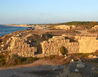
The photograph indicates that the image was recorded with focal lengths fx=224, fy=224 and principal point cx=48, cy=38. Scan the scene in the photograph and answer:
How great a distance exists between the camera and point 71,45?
2384cm

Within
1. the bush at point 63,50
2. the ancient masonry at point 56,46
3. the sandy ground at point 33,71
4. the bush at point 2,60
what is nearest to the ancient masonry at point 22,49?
the ancient masonry at point 56,46

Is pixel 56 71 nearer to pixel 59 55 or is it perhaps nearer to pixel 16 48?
pixel 59 55

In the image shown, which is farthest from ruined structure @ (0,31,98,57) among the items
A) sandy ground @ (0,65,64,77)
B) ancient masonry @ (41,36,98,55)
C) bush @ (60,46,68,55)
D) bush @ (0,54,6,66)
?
sandy ground @ (0,65,64,77)

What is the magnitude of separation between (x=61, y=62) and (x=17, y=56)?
481 centimetres

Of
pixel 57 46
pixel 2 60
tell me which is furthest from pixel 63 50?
pixel 2 60

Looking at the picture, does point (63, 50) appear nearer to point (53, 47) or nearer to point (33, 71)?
point (53, 47)

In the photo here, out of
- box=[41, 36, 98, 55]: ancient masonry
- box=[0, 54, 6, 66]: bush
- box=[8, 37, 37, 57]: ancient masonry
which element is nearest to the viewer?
box=[0, 54, 6, 66]: bush

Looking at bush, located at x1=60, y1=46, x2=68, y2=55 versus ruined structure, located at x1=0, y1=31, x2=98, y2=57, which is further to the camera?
bush, located at x1=60, y1=46, x2=68, y2=55

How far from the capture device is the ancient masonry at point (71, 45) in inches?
915

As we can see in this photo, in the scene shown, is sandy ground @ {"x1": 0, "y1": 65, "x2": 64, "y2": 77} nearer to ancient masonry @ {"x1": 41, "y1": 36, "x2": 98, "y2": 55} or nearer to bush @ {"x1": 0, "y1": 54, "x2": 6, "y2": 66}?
bush @ {"x1": 0, "y1": 54, "x2": 6, "y2": 66}

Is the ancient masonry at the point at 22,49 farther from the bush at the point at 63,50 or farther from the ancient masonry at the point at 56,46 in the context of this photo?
the bush at the point at 63,50

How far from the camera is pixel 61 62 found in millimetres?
20641

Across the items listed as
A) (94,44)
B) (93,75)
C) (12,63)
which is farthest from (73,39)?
(93,75)

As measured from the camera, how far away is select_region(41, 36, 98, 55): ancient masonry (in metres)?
23.2
